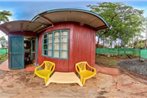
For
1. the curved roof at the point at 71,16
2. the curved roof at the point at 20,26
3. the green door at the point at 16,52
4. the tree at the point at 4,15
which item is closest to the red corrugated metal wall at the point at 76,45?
the curved roof at the point at 71,16

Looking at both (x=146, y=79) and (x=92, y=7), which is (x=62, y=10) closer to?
(x=146, y=79)

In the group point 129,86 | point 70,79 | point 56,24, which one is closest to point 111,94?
point 129,86

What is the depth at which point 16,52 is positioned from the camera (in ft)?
33.4

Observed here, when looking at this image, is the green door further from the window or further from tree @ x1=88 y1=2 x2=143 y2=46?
tree @ x1=88 y1=2 x2=143 y2=46

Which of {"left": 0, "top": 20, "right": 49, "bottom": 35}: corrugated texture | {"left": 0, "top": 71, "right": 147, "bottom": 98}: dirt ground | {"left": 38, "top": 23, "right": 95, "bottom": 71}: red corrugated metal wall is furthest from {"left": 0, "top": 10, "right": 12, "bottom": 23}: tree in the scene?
{"left": 0, "top": 71, "right": 147, "bottom": 98}: dirt ground

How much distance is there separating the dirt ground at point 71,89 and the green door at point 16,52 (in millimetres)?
3031

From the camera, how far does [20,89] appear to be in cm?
590

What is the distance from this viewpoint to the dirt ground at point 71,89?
207 inches

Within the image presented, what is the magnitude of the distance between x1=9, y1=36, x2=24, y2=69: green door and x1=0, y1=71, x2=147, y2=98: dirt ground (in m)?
3.03

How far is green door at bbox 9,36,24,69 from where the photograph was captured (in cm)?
1011

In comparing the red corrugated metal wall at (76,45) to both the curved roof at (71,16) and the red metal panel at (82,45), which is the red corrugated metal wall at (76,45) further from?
the curved roof at (71,16)

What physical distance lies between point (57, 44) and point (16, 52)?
3.32 m

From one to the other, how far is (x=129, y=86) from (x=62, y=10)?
3.91 meters

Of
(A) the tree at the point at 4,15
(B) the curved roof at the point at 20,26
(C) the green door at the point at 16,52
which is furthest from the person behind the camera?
(A) the tree at the point at 4,15
